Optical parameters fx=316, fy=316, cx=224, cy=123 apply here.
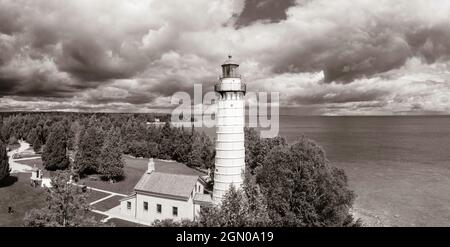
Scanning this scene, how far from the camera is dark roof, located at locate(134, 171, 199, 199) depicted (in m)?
31.0

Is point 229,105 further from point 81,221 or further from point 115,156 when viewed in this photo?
point 115,156

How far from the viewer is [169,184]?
105 feet

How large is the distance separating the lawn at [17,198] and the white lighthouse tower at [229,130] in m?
19.2

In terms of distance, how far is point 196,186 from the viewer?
32281mm

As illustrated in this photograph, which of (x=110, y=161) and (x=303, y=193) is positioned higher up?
(x=110, y=161)

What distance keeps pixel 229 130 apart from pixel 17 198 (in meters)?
27.3

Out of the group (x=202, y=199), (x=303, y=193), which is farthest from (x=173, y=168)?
(x=303, y=193)

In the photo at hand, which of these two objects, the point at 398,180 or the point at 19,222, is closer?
the point at 19,222

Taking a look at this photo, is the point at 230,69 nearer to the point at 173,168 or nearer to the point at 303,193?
the point at 303,193

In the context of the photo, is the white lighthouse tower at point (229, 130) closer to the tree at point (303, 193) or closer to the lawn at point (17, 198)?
the tree at point (303, 193)

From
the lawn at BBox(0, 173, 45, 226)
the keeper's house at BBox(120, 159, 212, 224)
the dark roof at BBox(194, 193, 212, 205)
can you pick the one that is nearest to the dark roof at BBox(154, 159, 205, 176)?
the lawn at BBox(0, 173, 45, 226)

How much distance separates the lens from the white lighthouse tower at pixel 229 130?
30594 mm

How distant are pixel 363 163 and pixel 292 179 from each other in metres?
56.6
